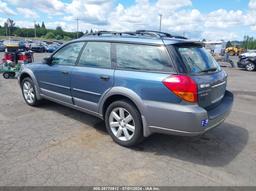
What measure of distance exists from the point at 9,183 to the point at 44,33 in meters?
120

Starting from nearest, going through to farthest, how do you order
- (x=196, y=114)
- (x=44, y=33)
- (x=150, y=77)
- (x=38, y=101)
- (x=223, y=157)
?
(x=196, y=114) < (x=150, y=77) < (x=223, y=157) < (x=38, y=101) < (x=44, y=33)

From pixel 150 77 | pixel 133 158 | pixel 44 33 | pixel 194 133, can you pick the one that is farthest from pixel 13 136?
pixel 44 33

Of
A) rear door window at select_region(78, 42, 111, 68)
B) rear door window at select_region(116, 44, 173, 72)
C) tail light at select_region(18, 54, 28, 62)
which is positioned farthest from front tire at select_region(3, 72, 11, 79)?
rear door window at select_region(116, 44, 173, 72)

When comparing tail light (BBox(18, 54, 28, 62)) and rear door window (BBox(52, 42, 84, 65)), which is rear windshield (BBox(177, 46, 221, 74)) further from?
tail light (BBox(18, 54, 28, 62))

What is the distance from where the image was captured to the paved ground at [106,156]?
2971 millimetres

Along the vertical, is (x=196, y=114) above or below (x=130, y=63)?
below

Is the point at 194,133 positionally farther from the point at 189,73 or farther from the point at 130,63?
the point at 130,63

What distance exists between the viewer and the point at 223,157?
3.58 metres

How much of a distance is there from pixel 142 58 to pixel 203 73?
0.93 meters

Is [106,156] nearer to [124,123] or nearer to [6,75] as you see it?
[124,123]

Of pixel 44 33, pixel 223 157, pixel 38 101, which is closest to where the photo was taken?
pixel 223 157

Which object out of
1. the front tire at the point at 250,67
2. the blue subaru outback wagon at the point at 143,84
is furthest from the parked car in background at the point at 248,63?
the blue subaru outback wagon at the point at 143,84

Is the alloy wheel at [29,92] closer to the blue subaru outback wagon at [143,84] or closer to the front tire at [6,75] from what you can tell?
the blue subaru outback wagon at [143,84]

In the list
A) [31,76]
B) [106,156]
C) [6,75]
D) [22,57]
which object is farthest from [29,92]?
[22,57]
